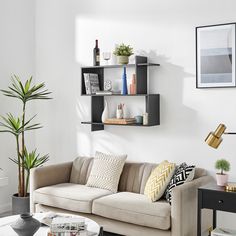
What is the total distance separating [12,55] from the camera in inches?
211

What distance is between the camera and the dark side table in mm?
3537

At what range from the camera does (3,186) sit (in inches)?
208

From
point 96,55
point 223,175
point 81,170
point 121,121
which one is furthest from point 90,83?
point 223,175

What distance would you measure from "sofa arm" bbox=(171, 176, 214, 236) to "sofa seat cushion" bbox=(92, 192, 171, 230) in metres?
0.08

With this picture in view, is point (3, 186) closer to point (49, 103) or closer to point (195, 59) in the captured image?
point (49, 103)

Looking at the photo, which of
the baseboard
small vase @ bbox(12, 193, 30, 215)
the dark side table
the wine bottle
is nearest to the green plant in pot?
small vase @ bbox(12, 193, 30, 215)

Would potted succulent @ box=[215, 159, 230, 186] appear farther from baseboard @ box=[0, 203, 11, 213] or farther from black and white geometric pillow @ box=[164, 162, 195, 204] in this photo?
baseboard @ box=[0, 203, 11, 213]

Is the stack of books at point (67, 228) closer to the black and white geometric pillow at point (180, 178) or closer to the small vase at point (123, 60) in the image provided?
the black and white geometric pillow at point (180, 178)

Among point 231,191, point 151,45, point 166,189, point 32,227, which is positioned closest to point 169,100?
point 151,45

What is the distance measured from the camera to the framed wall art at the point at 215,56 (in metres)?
4.07

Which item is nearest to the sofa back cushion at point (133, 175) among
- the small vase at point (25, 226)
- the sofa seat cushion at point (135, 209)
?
the sofa seat cushion at point (135, 209)

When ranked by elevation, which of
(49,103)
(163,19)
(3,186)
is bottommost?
(3,186)

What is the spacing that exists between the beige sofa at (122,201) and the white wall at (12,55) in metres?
0.84

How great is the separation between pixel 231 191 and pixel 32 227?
1.66 m
